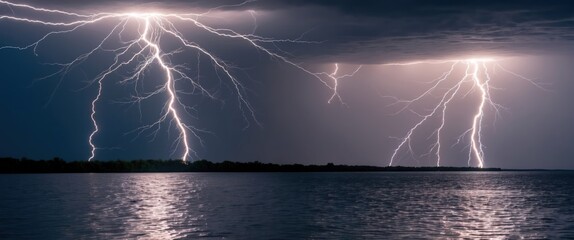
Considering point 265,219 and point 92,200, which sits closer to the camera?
point 265,219

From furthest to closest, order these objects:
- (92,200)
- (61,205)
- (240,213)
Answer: (92,200), (61,205), (240,213)

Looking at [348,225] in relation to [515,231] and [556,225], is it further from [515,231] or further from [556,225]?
[556,225]

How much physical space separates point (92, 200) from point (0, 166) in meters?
54.5

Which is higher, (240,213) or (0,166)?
(0,166)

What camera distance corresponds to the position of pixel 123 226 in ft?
83.1

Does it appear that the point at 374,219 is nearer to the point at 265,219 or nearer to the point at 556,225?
the point at 265,219

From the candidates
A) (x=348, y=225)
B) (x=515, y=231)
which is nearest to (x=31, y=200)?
(x=348, y=225)

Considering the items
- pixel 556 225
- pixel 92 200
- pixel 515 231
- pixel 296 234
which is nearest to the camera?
pixel 296 234

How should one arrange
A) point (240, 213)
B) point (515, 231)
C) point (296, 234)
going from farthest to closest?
point (240, 213)
point (515, 231)
point (296, 234)

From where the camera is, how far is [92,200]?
126ft

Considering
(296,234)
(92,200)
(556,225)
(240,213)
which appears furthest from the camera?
(92,200)

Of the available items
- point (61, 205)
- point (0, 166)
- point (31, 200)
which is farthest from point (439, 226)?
point (0, 166)

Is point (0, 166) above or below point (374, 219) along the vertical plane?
above

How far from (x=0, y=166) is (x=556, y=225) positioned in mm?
71379
